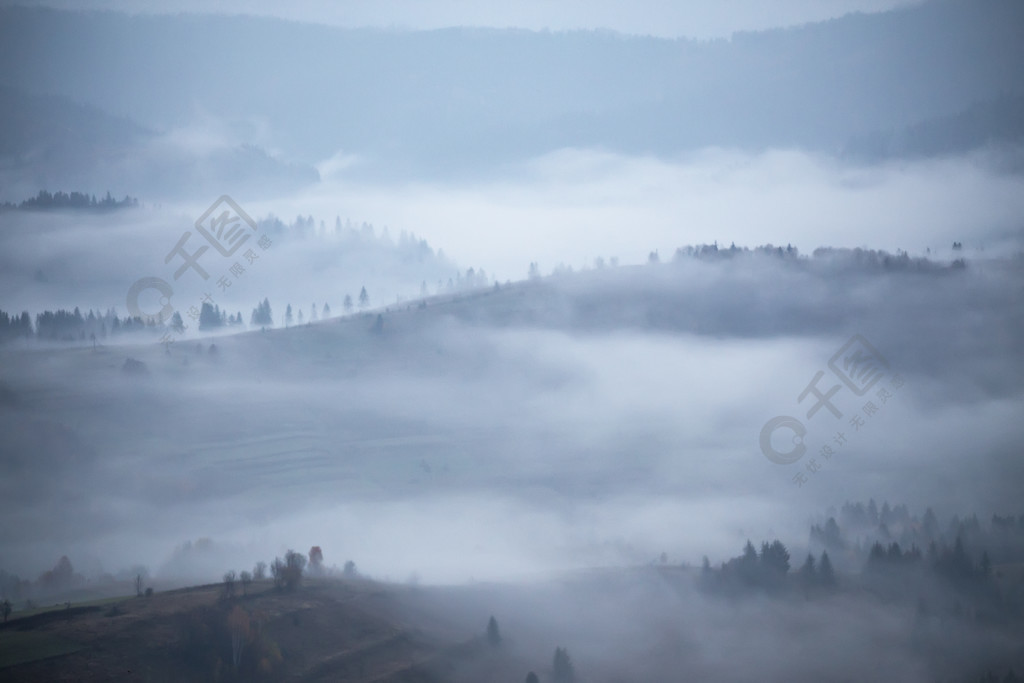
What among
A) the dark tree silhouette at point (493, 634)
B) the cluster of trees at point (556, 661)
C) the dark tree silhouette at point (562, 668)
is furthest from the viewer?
the dark tree silhouette at point (493, 634)

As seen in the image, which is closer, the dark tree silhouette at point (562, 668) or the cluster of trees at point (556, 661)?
the cluster of trees at point (556, 661)

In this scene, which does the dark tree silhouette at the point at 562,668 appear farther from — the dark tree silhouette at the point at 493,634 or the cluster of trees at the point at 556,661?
the dark tree silhouette at the point at 493,634

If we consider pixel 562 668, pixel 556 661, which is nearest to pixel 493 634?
pixel 556 661

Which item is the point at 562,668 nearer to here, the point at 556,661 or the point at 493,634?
the point at 556,661

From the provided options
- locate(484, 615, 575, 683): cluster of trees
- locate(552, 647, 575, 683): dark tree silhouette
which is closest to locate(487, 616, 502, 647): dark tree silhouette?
locate(484, 615, 575, 683): cluster of trees

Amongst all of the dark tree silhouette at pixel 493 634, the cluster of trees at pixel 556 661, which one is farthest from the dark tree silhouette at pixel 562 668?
the dark tree silhouette at pixel 493 634

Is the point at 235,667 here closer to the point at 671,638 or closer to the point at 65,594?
the point at 65,594

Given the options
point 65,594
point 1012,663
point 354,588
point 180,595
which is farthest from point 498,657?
point 1012,663

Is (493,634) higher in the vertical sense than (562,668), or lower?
higher

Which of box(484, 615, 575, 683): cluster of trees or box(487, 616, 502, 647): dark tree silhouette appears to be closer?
box(484, 615, 575, 683): cluster of trees

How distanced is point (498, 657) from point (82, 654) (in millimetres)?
71431

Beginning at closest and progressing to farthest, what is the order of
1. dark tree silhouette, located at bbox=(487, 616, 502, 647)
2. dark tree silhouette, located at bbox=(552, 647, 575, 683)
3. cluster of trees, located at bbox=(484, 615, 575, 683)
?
cluster of trees, located at bbox=(484, 615, 575, 683) < dark tree silhouette, located at bbox=(552, 647, 575, 683) < dark tree silhouette, located at bbox=(487, 616, 502, 647)

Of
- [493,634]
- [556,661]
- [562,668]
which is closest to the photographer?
[562,668]

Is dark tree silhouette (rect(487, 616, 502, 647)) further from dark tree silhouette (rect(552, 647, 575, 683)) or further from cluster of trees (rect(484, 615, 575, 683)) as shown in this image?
dark tree silhouette (rect(552, 647, 575, 683))
